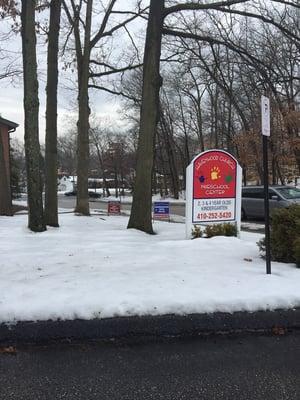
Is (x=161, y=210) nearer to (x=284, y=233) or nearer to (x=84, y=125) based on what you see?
(x=84, y=125)

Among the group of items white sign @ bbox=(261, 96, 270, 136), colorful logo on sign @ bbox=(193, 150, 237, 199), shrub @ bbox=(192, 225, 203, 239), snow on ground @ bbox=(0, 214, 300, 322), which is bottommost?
snow on ground @ bbox=(0, 214, 300, 322)

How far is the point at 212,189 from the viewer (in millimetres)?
10461

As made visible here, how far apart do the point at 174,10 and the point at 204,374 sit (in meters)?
10.8

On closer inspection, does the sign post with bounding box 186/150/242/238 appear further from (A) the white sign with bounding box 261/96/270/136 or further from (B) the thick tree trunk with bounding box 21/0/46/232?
(A) the white sign with bounding box 261/96/270/136

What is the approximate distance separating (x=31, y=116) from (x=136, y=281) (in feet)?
24.1

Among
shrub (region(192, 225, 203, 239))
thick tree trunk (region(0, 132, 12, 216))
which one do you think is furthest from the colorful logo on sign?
thick tree trunk (region(0, 132, 12, 216))

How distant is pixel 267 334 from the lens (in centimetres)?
420

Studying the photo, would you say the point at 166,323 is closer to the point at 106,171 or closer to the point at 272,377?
the point at 272,377

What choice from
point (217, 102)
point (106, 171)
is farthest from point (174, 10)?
point (106, 171)

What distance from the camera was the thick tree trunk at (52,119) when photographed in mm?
12945

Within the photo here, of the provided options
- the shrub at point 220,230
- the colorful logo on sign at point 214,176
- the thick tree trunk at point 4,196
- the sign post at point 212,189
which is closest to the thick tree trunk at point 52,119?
the sign post at point 212,189

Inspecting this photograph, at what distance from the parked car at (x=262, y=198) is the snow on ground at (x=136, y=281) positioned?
37.7 ft

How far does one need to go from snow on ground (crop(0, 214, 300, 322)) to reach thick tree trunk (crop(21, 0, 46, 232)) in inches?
134

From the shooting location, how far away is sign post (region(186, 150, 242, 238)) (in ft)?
A: 33.6
